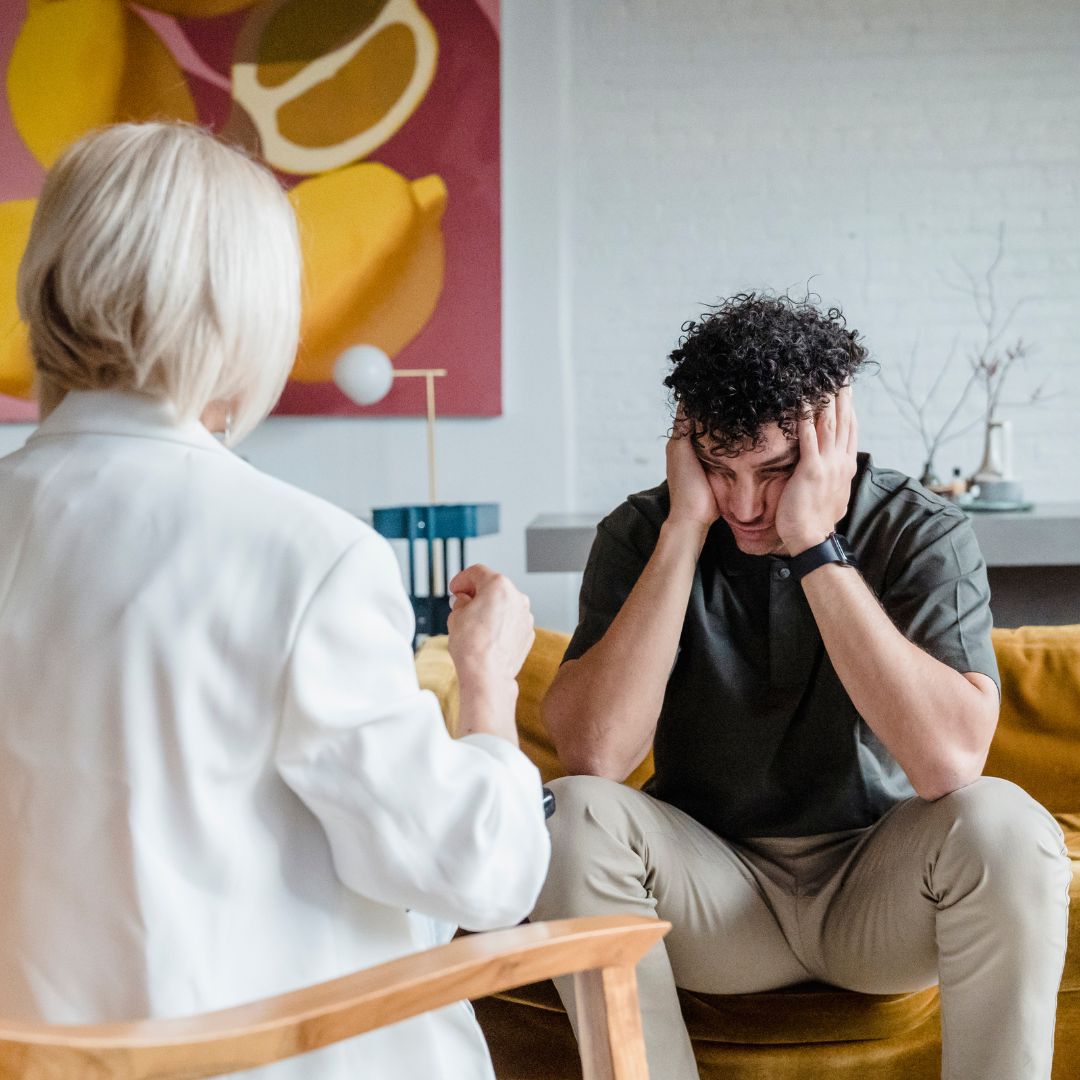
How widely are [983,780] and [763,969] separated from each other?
0.37 m

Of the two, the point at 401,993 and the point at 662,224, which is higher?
the point at 662,224

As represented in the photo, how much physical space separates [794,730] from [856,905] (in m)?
0.25

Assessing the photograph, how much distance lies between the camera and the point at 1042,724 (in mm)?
2189

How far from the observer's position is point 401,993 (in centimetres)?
78

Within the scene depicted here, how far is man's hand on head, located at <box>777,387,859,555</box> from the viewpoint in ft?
5.22

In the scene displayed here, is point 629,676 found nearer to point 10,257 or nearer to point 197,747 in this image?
point 197,747

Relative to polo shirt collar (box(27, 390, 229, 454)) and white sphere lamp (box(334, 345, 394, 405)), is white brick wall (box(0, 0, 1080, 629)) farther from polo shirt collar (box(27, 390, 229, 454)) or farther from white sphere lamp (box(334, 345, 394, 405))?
polo shirt collar (box(27, 390, 229, 454))

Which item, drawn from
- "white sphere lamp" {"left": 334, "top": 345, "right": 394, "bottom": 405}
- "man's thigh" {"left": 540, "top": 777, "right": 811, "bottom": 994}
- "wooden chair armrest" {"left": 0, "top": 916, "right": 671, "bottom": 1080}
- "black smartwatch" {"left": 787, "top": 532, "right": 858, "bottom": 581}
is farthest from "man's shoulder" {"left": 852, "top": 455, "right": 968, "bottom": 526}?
"white sphere lamp" {"left": 334, "top": 345, "right": 394, "bottom": 405}

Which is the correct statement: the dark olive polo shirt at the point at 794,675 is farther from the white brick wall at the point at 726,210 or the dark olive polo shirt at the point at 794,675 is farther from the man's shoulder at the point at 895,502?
the white brick wall at the point at 726,210

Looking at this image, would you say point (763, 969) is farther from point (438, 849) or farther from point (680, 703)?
point (438, 849)

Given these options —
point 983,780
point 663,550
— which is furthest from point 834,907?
point 663,550

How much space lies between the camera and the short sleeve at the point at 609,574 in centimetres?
175

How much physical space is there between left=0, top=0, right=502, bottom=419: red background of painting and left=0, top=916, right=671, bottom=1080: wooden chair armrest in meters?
3.61

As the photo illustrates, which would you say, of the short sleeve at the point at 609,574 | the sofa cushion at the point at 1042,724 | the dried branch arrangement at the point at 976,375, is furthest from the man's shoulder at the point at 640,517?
the dried branch arrangement at the point at 976,375
